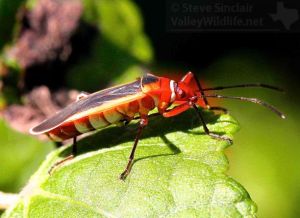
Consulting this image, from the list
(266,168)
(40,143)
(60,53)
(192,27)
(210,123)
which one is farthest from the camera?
(192,27)

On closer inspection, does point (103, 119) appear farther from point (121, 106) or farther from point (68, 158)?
point (68, 158)

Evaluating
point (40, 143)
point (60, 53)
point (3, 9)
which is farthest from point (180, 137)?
point (3, 9)

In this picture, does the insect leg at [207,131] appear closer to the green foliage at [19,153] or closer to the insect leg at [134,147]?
the insect leg at [134,147]

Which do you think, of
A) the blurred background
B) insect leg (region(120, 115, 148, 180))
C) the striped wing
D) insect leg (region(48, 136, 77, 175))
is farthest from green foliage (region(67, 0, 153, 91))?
insect leg (region(120, 115, 148, 180))

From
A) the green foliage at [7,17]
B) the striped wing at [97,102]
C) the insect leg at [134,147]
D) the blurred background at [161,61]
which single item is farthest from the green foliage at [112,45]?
the insect leg at [134,147]

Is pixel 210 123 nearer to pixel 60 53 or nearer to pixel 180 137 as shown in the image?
pixel 180 137

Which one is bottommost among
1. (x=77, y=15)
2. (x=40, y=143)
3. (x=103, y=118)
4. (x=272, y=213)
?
(x=272, y=213)

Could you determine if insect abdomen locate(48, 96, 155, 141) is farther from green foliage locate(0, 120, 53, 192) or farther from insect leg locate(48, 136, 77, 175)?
green foliage locate(0, 120, 53, 192)
